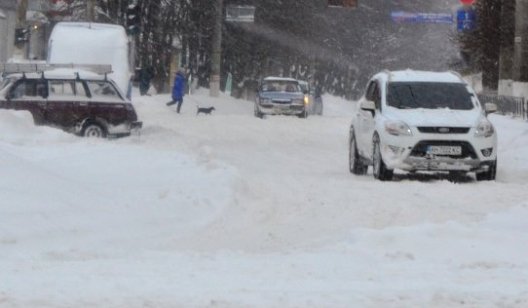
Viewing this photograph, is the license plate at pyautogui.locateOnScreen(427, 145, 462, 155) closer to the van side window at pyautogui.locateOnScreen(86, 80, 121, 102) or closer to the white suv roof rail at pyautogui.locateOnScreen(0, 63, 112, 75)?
the van side window at pyautogui.locateOnScreen(86, 80, 121, 102)

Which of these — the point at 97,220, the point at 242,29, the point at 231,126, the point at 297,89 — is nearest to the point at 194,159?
the point at 97,220

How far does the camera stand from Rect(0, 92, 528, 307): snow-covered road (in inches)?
341

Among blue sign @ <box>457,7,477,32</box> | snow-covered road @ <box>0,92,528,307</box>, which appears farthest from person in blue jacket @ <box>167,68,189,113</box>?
snow-covered road @ <box>0,92,528,307</box>

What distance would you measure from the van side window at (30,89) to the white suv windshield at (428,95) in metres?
7.68

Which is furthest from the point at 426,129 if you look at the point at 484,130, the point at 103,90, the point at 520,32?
the point at 520,32

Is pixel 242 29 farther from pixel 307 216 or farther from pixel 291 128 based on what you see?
pixel 307 216

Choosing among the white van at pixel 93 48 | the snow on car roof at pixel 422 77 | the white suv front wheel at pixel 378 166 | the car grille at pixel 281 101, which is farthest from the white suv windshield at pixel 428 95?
the car grille at pixel 281 101

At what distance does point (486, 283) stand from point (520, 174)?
11705 millimetres

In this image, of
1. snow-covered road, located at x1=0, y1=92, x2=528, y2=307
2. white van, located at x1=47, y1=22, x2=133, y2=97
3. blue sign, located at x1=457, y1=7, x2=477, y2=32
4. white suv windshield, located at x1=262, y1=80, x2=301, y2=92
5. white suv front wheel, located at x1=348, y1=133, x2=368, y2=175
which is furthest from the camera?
blue sign, located at x1=457, y1=7, x2=477, y2=32

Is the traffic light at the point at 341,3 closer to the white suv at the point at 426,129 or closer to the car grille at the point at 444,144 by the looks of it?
the white suv at the point at 426,129

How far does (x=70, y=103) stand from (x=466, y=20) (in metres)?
27.1

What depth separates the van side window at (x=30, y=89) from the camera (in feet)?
82.9

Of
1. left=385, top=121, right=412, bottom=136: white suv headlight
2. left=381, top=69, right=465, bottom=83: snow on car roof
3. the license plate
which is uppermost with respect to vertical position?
left=381, top=69, right=465, bottom=83: snow on car roof

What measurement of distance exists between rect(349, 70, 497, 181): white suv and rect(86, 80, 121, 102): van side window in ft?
21.4
